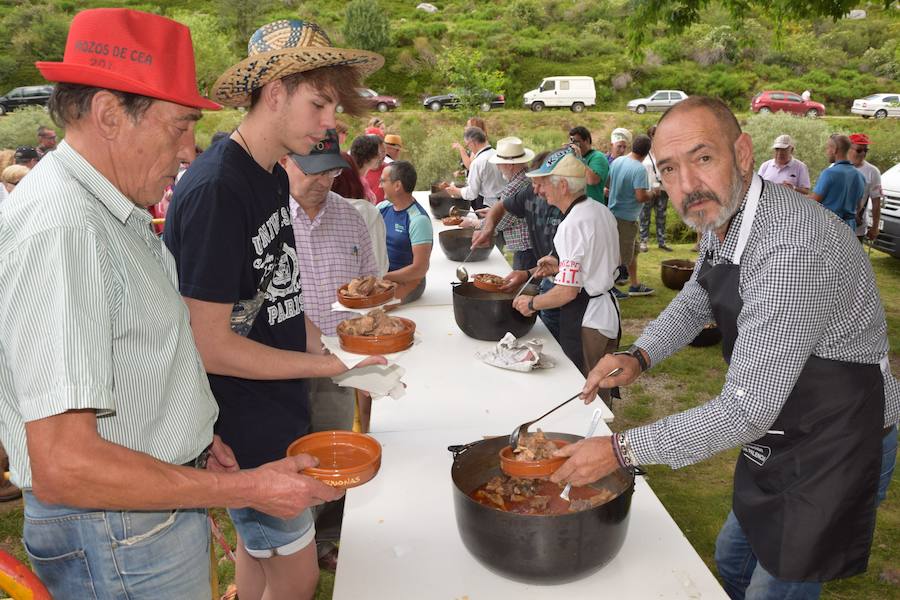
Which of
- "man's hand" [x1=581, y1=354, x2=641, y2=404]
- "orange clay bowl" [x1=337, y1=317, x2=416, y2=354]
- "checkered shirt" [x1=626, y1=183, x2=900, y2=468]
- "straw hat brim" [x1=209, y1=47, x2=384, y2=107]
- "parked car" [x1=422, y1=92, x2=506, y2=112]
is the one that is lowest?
"parked car" [x1=422, y1=92, x2=506, y2=112]


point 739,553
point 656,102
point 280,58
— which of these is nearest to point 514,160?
point 280,58

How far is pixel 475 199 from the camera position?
7.41 m

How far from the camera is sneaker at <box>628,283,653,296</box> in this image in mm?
7938

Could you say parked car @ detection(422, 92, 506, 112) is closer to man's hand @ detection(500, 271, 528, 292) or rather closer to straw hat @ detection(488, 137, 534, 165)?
straw hat @ detection(488, 137, 534, 165)

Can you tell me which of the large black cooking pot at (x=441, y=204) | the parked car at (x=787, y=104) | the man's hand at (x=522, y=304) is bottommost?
the parked car at (x=787, y=104)

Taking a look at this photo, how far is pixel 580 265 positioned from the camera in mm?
3561

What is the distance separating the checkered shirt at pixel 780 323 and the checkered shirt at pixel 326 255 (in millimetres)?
1880

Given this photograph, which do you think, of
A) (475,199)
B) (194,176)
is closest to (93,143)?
(194,176)

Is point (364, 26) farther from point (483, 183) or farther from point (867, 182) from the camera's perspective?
point (867, 182)

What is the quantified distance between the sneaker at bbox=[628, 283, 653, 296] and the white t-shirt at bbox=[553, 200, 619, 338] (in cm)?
441

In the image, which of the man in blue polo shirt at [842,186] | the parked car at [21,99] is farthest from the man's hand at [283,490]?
the parked car at [21,99]

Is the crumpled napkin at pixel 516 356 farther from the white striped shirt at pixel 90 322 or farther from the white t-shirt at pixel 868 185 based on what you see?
the white t-shirt at pixel 868 185

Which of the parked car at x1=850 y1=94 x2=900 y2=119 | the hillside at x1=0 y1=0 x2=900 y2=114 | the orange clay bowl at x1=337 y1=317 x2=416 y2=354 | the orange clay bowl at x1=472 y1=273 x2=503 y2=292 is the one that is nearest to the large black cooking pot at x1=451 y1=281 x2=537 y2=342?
the orange clay bowl at x1=472 y1=273 x2=503 y2=292

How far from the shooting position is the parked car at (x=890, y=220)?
8.36 meters
